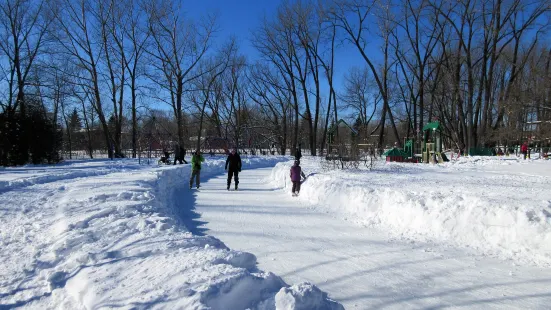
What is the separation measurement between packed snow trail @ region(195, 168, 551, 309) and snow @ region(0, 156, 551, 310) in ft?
0.07

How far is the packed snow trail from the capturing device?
3541mm

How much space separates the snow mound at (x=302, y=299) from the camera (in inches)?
102

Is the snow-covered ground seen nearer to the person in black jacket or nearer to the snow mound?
the snow mound

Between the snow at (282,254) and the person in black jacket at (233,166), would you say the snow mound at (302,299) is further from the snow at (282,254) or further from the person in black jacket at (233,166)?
the person in black jacket at (233,166)

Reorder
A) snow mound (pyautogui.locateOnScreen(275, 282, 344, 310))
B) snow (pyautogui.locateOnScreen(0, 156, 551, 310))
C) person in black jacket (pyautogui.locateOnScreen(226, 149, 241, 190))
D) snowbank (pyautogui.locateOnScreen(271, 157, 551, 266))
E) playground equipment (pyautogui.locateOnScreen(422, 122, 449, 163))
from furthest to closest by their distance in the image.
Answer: playground equipment (pyautogui.locateOnScreen(422, 122, 449, 163)), person in black jacket (pyautogui.locateOnScreen(226, 149, 241, 190)), snowbank (pyautogui.locateOnScreen(271, 157, 551, 266)), snow (pyautogui.locateOnScreen(0, 156, 551, 310)), snow mound (pyautogui.locateOnScreen(275, 282, 344, 310))

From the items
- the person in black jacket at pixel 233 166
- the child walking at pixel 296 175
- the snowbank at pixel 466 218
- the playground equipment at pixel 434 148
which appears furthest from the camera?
the playground equipment at pixel 434 148

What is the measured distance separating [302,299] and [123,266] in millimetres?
2105

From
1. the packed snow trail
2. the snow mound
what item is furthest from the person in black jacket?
the snow mound

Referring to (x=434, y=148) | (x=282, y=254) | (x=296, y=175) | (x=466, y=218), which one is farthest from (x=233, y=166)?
(x=434, y=148)

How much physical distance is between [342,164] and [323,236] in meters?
9.45

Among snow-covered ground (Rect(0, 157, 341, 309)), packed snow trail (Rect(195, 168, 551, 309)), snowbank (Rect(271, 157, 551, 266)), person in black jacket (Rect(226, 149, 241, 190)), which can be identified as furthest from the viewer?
person in black jacket (Rect(226, 149, 241, 190))

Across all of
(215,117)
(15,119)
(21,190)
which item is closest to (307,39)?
(215,117)

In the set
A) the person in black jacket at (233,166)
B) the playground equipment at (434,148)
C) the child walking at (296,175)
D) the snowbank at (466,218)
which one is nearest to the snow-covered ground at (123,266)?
the snowbank at (466,218)

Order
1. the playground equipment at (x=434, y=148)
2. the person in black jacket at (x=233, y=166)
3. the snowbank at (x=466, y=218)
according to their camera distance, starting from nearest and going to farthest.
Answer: the snowbank at (x=466, y=218), the person in black jacket at (x=233, y=166), the playground equipment at (x=434, y=148)
